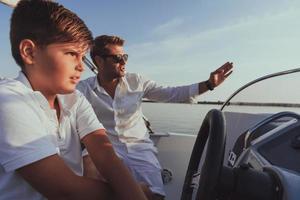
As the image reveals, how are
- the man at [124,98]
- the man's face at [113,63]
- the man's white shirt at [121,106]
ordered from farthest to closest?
the man's face at [113,63] < the man's white shirt at [121,106] < the man at [124,98]

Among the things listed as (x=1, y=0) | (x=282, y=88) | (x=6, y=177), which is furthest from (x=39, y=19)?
(x=1, y=0)

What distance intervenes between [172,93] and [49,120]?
6.39 ft

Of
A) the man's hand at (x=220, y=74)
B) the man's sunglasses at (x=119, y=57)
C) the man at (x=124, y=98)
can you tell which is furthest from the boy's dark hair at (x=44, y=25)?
the man's hand at (x=220, y=74)

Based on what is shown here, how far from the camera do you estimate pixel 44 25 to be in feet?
3.67

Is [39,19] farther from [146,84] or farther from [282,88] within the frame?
[146,84]

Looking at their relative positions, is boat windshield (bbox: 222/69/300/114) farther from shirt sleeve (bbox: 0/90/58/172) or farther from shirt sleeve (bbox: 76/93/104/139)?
shirt sleeve (bbox: 0/90/58/172)

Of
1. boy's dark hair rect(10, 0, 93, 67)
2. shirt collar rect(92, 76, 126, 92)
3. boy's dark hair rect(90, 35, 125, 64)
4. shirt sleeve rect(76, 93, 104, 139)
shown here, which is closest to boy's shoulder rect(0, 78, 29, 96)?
boy's dark hair rect(10, 0, 93, 67)

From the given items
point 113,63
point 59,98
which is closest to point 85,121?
point 59,98

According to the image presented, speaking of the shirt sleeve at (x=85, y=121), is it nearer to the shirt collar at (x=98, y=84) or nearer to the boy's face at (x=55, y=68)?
the boy's face at (x=55, y=68)

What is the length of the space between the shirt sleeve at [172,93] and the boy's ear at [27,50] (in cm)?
180

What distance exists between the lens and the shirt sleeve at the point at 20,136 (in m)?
0.93

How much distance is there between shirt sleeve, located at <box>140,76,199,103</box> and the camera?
2916 millimetres

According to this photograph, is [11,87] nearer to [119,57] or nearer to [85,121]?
[85,121]

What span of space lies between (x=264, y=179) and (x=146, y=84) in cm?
199
